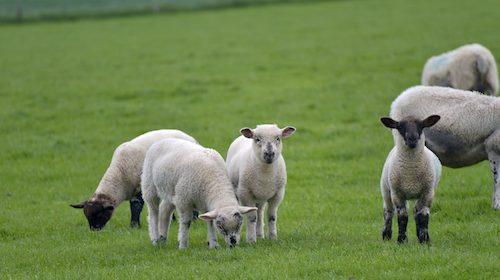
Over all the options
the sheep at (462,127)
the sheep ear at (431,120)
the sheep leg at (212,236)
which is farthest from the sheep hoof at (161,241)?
the sheep at (462,127)

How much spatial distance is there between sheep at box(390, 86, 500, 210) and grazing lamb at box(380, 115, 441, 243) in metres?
2.36

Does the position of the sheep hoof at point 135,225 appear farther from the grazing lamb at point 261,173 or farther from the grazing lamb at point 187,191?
the grazing lamb at point 261,173

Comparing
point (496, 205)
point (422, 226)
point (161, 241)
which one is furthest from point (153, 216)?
point (496, 205)

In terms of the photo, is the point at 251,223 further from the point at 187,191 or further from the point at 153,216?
the point at 153,216

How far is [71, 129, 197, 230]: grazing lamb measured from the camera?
12.0 meters

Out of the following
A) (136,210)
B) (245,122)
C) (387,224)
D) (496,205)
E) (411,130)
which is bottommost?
(245,122)

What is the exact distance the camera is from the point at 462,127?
456 inches

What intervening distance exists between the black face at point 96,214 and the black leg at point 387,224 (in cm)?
424

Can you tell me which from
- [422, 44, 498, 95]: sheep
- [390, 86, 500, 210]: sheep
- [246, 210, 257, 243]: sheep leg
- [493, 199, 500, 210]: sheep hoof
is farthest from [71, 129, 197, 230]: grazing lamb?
[422, 44, 498, 95]: sheep

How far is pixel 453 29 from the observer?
105 ft

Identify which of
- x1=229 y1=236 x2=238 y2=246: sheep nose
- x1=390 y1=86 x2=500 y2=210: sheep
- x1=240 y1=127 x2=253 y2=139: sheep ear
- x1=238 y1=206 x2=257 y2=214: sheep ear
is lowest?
x1=229 y1=236 x2=238 y2=246: sheep nose

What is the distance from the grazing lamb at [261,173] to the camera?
9.78m

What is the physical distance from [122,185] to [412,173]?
489 cm

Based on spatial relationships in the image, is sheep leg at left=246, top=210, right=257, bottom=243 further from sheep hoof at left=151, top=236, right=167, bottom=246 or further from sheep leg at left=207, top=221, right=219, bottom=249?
sheep hoof at left=151, top=236, right=167, bottom=246
